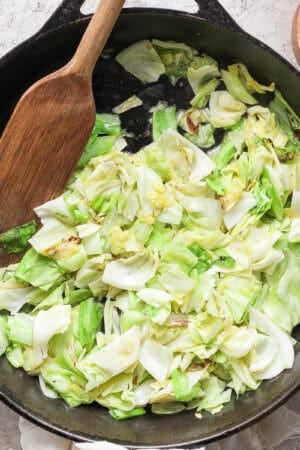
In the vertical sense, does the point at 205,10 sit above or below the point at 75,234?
above

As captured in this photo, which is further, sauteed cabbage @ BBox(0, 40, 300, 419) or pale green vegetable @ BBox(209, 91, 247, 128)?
pale green vegetable @ BBox(209, 91, 247, 128)

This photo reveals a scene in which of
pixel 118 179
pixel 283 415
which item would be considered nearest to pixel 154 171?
pixel 118 179

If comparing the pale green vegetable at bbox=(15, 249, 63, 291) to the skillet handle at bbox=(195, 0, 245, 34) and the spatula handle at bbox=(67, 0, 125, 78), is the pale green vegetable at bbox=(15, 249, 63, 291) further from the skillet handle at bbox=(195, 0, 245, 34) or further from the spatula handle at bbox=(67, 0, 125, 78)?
the skillet handle at bbox=(195, 0, 245, 34)

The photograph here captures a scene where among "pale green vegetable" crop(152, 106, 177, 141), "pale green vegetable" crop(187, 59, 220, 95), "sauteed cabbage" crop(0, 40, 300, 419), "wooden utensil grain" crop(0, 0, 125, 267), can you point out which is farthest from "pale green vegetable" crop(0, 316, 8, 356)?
"pale green vegetable" crop(187, 59, 220, 95)

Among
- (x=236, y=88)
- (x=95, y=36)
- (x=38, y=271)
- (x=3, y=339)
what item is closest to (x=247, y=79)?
(x=236, y=88)

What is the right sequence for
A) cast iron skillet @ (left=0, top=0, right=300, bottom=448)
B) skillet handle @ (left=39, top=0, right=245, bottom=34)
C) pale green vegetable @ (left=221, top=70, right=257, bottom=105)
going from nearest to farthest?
cast iron skillet @ (left=0, top=0, right=300, bottom=448) → skillet handle @ (left=39, top=0, right=245, bottom=34) → pale green vegetable @ (left=221, top=70, right=257, bottom=105)

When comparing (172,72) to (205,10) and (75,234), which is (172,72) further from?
(75,234)

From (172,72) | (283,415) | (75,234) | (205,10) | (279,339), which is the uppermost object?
(205,10)

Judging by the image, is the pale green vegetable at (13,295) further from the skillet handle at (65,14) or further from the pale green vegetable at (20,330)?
the skillet handle at (65,14)

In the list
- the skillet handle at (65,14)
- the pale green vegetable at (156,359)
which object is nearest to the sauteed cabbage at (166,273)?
the pale green vegetable at (156,359)
